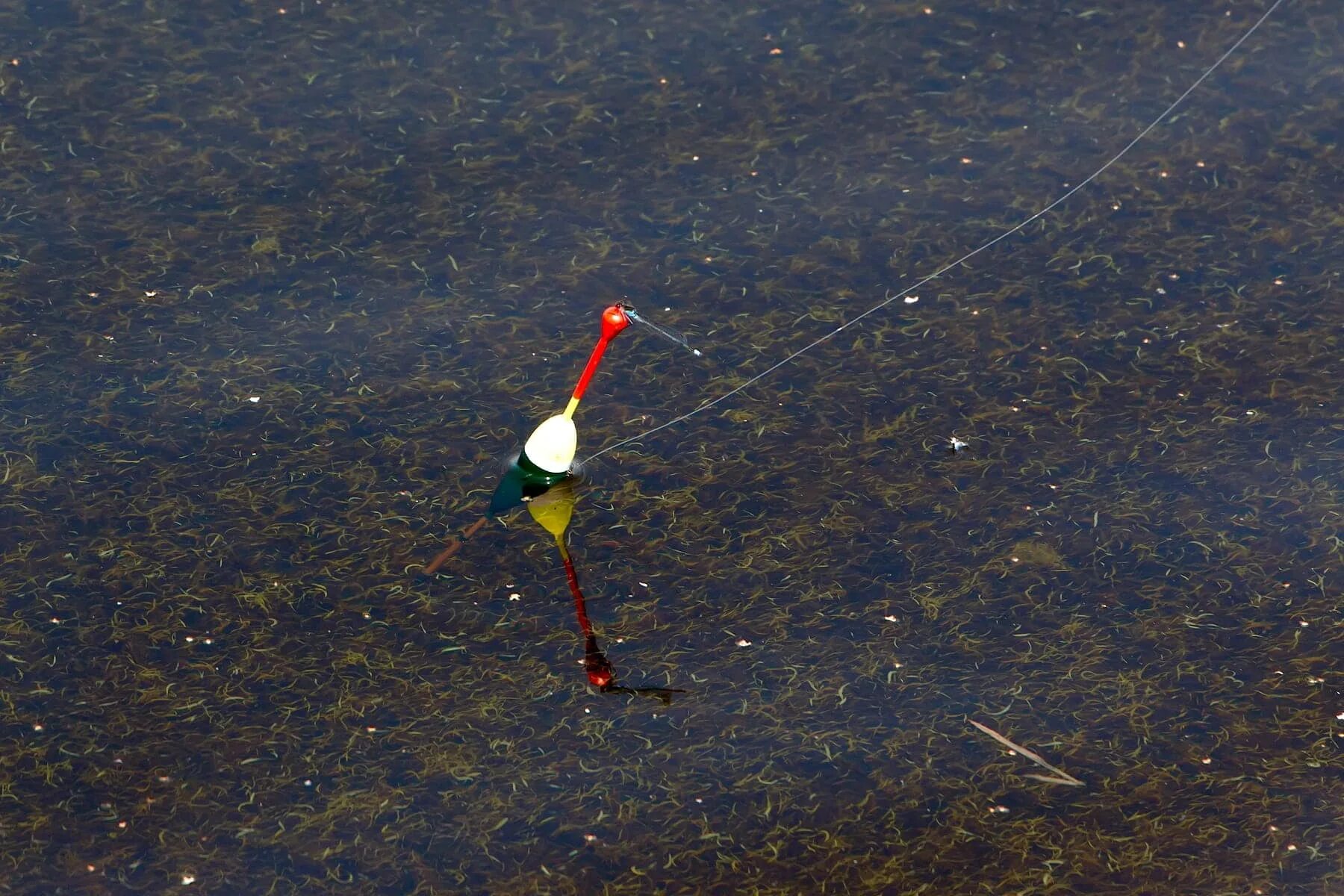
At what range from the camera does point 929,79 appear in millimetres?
6645

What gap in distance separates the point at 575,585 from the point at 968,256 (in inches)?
84.2

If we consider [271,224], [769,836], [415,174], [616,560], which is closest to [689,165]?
[415,174]

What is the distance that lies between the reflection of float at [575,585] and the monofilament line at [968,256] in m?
0.20

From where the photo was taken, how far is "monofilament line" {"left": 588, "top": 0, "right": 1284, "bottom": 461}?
532 cm

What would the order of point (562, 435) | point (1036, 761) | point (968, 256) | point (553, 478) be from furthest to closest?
point (968, 256) < point (553, 478) < point (562, 435) < point (1036, 761)

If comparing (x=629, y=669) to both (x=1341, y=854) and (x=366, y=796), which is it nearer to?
(x=366, y=796)

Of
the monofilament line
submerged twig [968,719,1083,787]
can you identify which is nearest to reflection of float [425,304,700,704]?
the monofilament line

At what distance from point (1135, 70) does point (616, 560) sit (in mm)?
3399

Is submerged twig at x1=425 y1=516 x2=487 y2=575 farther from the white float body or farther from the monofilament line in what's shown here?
the monofilament line

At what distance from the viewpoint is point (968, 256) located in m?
5.94

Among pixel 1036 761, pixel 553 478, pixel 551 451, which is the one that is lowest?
pixel 1036 761

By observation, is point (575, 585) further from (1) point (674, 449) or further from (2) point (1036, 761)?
(2) point (1036, 761)

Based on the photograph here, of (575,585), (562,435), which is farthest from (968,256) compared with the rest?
(575,585)

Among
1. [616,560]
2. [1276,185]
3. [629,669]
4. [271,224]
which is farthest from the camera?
[1276,185]
